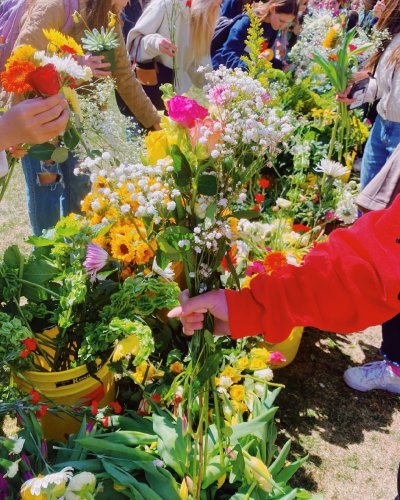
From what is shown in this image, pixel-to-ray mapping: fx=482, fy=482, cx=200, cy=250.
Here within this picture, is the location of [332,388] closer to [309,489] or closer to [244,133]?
[309,489]

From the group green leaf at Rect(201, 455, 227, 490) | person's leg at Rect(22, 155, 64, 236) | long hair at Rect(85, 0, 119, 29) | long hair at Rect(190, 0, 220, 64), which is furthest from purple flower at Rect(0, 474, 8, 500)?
long hair at Rect(190, 0, 220, 64)

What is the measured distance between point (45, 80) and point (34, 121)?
128 mm

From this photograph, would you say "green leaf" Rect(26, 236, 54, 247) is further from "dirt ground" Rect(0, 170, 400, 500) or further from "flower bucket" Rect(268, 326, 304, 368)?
"dirt ground" Rect(0, 170, 400, 500)

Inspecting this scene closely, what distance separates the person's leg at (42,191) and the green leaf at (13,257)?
84 centimetres

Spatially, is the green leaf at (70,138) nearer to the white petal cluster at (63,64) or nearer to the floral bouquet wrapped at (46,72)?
the floral bouquet wrapped at (46,72)

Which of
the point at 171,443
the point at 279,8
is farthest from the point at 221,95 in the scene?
the point at 279,8

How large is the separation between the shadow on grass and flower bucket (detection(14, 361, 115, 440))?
0.82 metres

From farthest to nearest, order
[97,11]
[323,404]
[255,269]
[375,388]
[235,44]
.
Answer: [235,44] < [375,388] < [323,404] < [97,11] < [255,269]

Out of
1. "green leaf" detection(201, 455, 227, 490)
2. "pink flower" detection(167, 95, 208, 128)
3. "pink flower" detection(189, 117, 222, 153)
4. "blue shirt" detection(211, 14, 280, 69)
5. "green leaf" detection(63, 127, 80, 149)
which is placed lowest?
"green leaf" detection(201, 455, 227, 490)

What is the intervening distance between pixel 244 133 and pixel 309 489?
1.44 meters

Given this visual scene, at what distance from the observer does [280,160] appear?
9.57ft

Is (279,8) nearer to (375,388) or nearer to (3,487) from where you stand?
(375,388)

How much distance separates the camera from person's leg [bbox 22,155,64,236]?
227cm

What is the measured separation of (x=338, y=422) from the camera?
6.73ft
